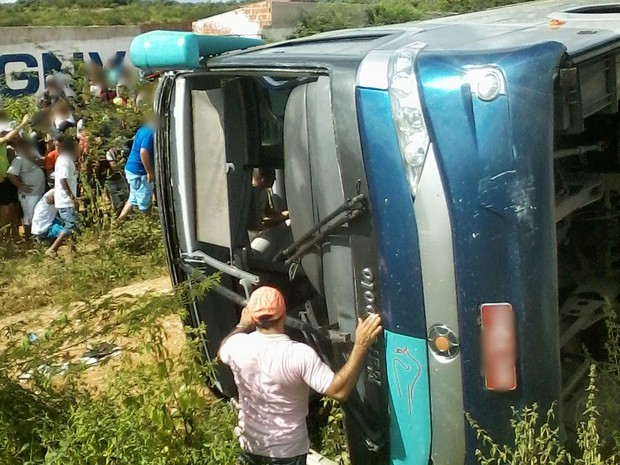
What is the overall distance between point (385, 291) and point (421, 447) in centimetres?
60

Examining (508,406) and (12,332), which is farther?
(12,332)

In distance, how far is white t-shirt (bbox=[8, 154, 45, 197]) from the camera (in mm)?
8414

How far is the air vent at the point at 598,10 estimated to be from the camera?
384 cm

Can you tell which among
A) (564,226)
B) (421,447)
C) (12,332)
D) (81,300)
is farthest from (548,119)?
(12,332)

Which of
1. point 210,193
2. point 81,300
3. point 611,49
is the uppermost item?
point 611,49

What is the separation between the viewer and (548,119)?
2.73 meters

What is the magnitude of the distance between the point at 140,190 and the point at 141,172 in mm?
179

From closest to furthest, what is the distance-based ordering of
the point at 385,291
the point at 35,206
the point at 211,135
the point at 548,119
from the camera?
the point at 548,119 → the point at 385,291 → the point at 211,135 → the point at 35,206

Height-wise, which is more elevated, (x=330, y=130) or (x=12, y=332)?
(x=330, y=130)

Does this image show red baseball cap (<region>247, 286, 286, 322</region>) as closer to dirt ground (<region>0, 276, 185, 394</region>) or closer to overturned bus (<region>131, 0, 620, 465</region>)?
overturned bus (<region>131, 0, 620, 465</region>)

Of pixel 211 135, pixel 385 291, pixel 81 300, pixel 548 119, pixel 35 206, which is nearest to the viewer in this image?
pixel 548 119

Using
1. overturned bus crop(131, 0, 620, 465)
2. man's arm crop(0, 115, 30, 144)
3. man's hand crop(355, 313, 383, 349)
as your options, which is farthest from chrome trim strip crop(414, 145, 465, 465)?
man's arm crop(0, 115, 30, 144)

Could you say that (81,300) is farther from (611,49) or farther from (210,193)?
(611,49)

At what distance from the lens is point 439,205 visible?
9.21 feet
